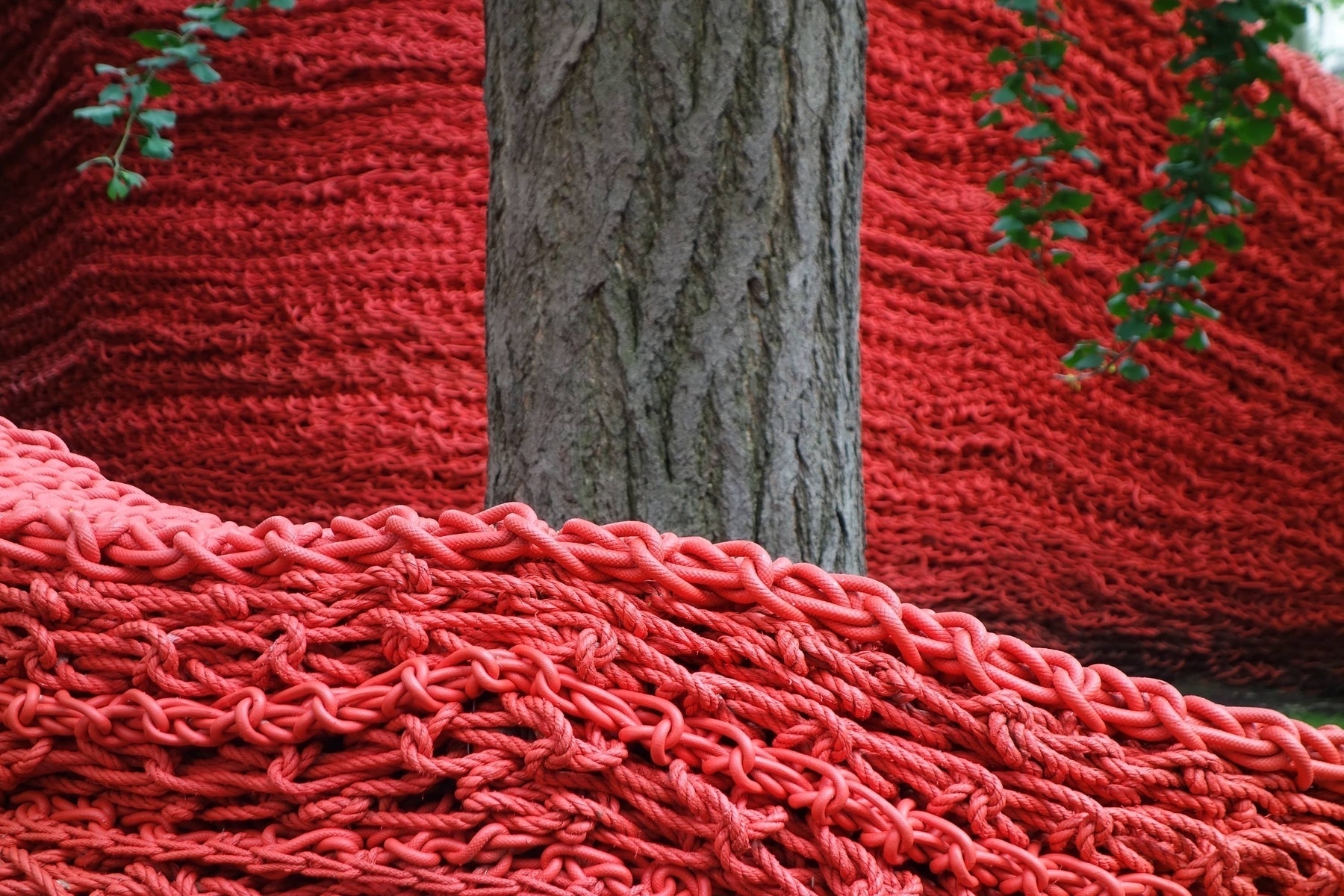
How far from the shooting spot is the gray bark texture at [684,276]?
967 mm

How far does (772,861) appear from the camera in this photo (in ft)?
2.15

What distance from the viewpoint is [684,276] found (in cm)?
98

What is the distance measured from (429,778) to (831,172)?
2.08 ft

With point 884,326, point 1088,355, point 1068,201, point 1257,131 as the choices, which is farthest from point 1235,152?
point 884,326

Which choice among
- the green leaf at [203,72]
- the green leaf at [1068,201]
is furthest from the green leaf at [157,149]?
the green leaf at [1068,201]

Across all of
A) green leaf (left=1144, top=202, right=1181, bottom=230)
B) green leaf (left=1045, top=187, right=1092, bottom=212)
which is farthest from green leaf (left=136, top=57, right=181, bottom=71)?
green leaf (left=1144, top=202, right=1181, bottom=230)

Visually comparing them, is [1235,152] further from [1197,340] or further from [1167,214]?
[1197,340]

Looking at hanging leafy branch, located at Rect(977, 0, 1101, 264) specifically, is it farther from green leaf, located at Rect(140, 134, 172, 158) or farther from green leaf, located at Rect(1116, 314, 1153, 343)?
green leaf, located at Rect(140, 134, 172, 158)

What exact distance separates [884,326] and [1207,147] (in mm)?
615

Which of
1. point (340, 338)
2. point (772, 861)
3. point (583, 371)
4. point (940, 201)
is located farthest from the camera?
point (940, 201)

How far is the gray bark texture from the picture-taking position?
97cm

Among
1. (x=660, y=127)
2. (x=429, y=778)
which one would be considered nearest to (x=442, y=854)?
(x=429, y=778)

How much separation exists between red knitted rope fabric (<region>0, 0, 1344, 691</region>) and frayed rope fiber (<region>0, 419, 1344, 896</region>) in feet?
3.85

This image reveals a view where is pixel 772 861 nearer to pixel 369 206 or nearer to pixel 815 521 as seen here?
pixel 815 521
